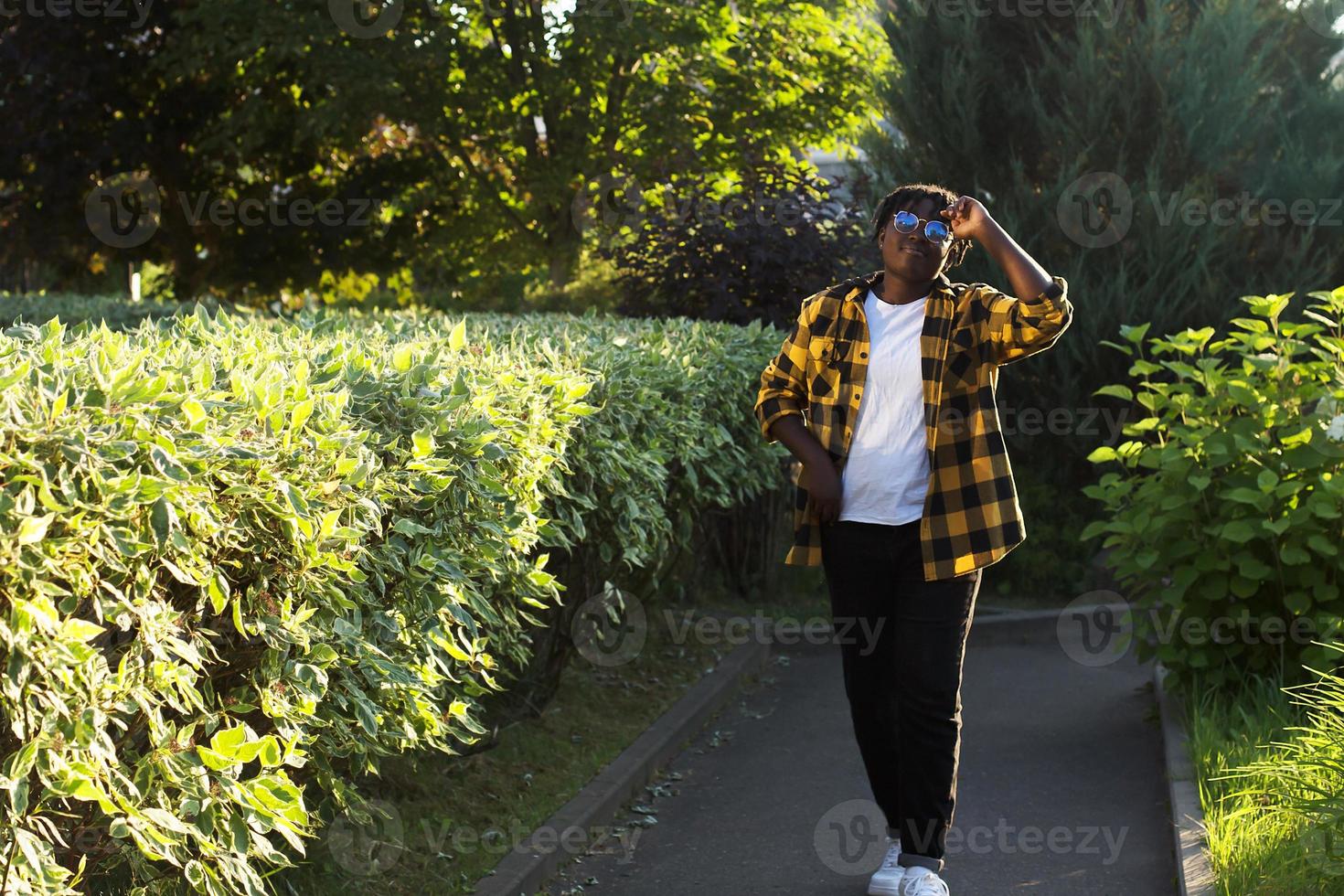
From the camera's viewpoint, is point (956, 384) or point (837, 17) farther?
point (837, 17)

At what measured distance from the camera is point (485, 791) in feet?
17.2

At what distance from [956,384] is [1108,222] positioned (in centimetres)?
659

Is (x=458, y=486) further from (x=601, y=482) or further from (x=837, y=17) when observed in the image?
(x=837, y=17)

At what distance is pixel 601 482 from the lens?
549 centimetres

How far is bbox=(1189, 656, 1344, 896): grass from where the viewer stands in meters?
3.97

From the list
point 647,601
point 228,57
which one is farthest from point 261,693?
point 228,57

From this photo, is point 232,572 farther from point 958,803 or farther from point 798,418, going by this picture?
point 958,803

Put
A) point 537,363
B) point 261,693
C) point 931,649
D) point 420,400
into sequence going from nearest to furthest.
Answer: point 261,693, point 420,400, point 931,649, point 537,363

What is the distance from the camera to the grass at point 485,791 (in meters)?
4.27
